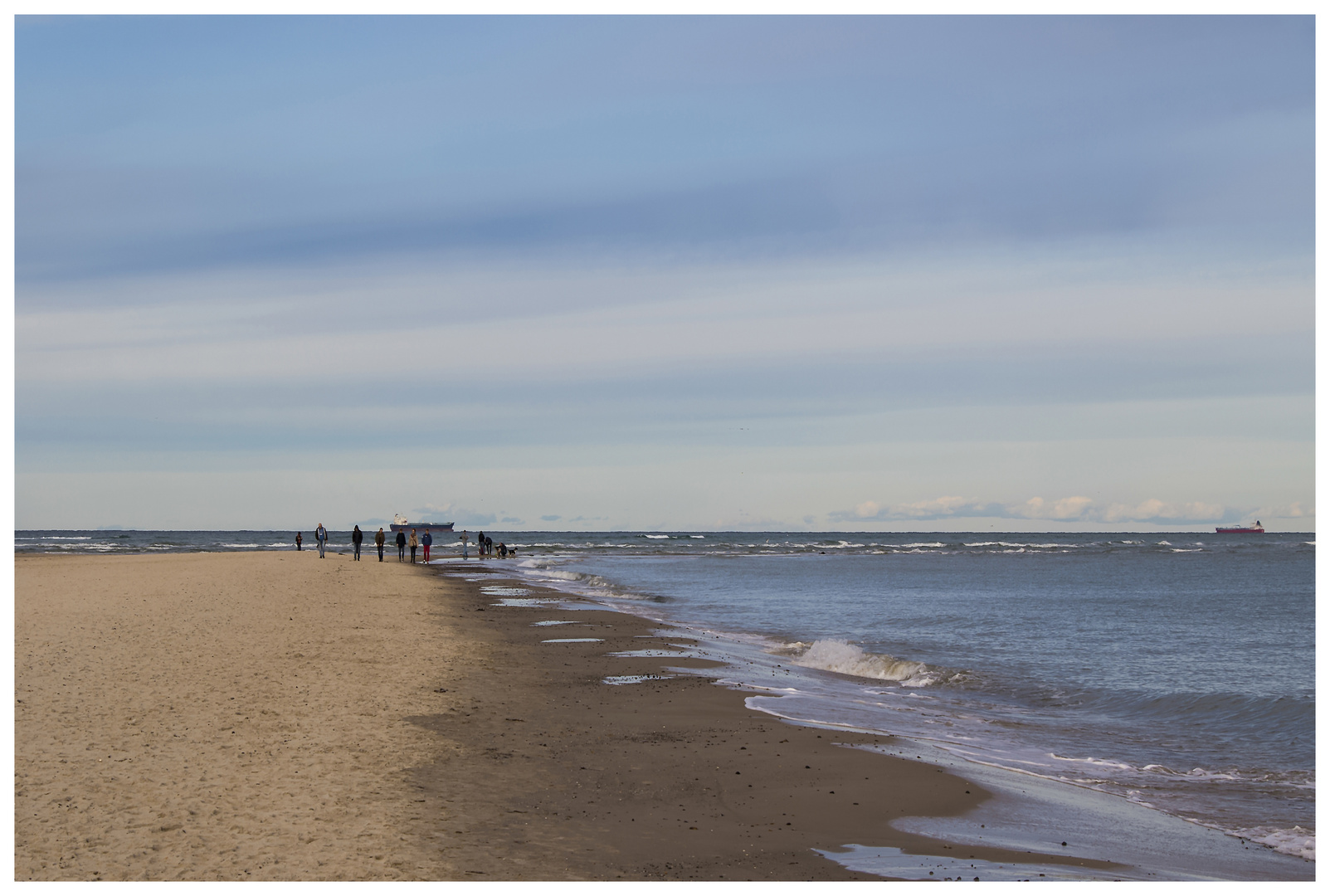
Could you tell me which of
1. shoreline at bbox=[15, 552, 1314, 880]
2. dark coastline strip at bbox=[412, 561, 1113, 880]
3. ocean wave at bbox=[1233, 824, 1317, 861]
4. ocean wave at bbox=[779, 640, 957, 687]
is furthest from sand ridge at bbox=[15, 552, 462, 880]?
ocean wave at bbox=[1233, 824, 1317, 861]

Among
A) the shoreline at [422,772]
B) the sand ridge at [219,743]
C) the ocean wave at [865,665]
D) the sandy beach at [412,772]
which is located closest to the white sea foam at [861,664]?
the ocean wave at [865,665]

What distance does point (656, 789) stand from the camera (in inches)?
358

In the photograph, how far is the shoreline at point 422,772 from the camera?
7.02 metres

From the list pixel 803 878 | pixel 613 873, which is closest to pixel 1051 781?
pixel 803 878

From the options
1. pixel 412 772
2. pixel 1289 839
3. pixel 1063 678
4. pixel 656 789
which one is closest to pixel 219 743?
pixel 412 772

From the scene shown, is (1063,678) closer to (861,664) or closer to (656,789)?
(861,664)

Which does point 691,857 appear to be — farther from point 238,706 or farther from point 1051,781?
point 238,706

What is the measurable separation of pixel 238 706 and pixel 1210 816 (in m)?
10.5

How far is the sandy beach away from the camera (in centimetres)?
701

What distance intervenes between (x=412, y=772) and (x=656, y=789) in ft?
7.51

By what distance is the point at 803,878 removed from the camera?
6852 millimetres

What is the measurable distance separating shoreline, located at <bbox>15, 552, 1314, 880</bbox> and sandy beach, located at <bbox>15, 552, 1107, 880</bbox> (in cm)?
3

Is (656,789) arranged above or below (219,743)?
below

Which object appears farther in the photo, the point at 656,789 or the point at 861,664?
the point at 861,664
